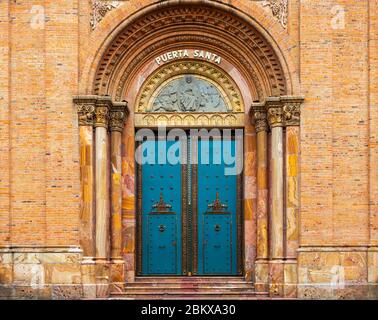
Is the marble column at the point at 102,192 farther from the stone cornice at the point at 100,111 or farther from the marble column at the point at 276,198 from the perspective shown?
the marble column at the point at 276,198

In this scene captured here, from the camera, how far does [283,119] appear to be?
18172 millimetres

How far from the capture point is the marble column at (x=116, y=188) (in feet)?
60.6

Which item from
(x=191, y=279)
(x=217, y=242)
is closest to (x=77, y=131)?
(x=217, y=242)

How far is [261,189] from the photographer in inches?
734

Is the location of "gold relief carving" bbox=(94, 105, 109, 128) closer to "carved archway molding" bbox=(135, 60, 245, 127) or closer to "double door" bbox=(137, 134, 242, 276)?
"carved archway molding" bbox=(135, 60, 245, 127)

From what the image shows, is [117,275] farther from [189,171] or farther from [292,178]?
[292,178]

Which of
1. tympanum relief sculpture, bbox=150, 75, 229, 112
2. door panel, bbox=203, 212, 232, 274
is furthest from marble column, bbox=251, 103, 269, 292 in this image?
tympanum relief sculpture, bbox=150, 75, 229, 112

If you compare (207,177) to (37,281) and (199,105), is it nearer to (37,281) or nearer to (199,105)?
(199,105)

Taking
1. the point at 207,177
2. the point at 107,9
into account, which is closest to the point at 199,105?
the point at 207,177

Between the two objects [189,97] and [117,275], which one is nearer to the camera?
[117,275]

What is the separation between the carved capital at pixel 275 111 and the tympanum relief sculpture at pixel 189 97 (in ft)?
4.59

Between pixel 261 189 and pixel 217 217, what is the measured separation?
→ 1313mm

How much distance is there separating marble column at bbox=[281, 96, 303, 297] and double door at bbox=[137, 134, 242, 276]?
1.57m

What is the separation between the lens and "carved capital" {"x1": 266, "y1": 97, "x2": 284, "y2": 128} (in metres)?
18.2
